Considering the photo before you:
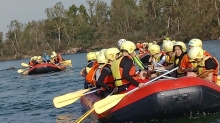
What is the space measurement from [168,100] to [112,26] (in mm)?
64472

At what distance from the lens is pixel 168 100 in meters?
7.89

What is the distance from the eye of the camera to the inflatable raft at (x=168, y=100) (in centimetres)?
791

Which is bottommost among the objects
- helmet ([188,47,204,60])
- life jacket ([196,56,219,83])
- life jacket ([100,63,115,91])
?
life jacket ([100,63,115,91])

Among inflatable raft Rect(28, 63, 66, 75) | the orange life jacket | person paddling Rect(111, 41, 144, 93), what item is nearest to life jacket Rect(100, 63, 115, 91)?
person paddling Rect(111, 41, 144, 93)

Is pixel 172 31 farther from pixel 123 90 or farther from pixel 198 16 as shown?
pixel 123 90

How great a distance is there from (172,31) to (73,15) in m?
23.9

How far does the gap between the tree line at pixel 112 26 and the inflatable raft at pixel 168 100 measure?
Result: 4320 centimetres

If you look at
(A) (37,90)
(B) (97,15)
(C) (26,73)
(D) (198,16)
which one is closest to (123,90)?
(A) (37,90)

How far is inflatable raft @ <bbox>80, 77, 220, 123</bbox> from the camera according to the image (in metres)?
7.91

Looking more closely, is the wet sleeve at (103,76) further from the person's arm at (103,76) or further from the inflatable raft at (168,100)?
the inflatable raft at (168,100)

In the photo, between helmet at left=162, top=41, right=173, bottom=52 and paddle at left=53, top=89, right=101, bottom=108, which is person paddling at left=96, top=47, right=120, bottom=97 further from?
helmet at left=162, top=41, right=173, bottom=52

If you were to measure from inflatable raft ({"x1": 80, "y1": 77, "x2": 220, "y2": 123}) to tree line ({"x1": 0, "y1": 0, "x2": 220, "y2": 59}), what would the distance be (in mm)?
43197

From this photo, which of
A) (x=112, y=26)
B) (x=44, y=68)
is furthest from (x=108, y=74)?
(x=112, y=26)

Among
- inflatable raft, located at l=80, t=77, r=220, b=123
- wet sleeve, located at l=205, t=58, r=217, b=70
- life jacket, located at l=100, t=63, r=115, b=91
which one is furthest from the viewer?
life jacket, located at l=100, t=63, r=115, b=91
